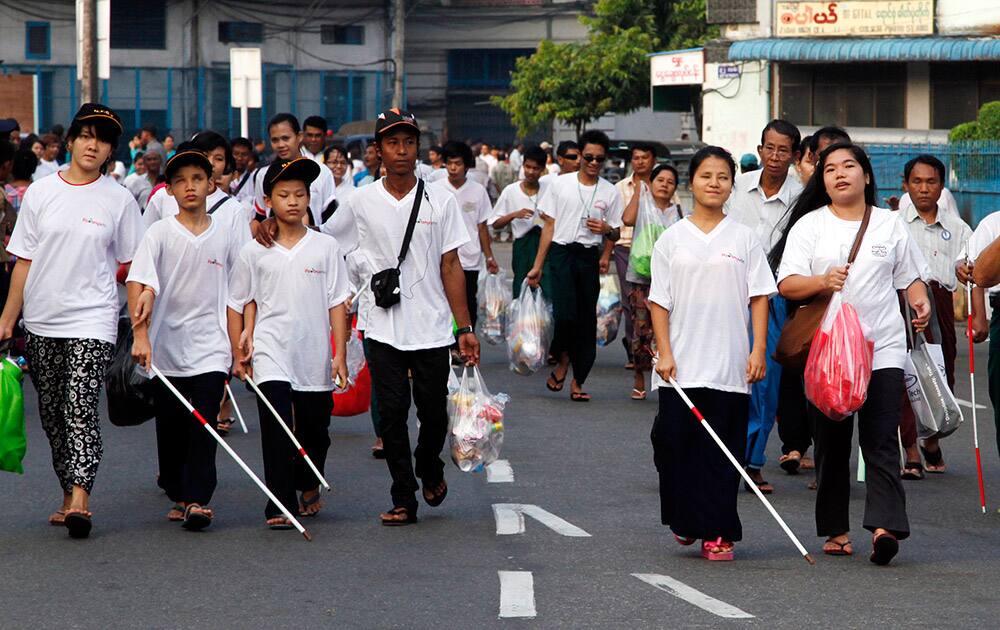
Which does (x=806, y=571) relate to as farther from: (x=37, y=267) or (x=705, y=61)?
(x=705, y=61)

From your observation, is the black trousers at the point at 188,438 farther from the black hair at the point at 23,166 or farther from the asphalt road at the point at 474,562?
the black hair at the point at 23,166

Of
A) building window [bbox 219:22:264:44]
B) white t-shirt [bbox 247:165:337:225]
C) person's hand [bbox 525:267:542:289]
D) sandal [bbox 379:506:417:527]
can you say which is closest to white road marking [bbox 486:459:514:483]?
sandal [bbox 379:506:417:527]

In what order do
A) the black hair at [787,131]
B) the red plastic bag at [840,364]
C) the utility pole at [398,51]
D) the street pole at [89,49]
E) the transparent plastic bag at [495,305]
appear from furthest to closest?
the utility pole at [398,51] < the street pole at [89,49] < the transparent plastic bag at [495,305] < the black hair at [787,131] < the red plastic bag at [840,364]

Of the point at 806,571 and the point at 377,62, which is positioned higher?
the point at 377,62

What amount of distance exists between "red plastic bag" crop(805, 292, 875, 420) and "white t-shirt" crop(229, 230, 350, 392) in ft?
7.79

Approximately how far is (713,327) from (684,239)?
0.41m

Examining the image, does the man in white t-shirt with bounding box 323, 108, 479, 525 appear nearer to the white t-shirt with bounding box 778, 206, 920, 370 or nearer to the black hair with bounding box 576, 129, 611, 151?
the white t-shirt with bounding box 778, 206, 920, 370

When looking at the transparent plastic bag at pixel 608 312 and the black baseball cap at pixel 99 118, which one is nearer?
the black baseball cap at pixel 99 118

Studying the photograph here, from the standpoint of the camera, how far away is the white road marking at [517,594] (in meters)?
6.48

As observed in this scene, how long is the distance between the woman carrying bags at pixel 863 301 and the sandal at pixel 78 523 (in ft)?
10.9

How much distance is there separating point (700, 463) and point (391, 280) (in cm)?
180

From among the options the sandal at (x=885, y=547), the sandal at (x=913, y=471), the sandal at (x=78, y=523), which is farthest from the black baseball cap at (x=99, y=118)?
the sandal at (x=913, y=471)

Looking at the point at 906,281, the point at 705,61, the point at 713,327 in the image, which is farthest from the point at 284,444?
the point at 705,61

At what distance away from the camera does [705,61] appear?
112 feet
